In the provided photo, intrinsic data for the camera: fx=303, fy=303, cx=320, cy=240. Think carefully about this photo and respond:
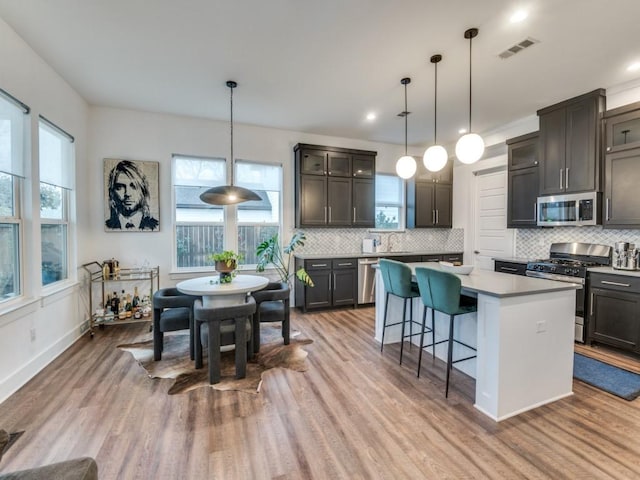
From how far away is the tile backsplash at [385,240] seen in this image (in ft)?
17.6

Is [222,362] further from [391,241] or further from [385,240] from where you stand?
[391,241]

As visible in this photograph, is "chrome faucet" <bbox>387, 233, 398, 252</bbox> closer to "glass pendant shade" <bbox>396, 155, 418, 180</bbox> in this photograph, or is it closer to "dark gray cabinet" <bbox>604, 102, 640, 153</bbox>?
"glass pendant shade" <bbox>396, 155, 418, 180</bbox>

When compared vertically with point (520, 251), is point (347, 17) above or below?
above

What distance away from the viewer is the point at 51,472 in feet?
3.49

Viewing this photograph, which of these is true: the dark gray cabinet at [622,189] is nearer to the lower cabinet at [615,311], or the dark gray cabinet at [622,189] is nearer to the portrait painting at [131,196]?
the lower cabinet at [615,311]

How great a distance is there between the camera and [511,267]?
4.46m

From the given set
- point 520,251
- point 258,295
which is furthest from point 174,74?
point 520,251

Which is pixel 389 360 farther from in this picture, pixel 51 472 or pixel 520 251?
pixel 520 251

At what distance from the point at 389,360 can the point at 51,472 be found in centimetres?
267

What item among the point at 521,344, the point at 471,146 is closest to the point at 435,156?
the point at 471,146

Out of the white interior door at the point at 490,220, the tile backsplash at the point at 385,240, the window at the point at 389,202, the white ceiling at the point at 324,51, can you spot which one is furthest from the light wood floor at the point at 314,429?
the window at the point at 389,202

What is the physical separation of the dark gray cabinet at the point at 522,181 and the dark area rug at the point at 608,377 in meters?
2.02

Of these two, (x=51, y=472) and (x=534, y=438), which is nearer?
(x=51, y=472)

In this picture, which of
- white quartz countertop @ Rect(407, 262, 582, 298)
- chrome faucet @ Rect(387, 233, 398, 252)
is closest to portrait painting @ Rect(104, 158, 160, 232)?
chrome faucet @ Rect(387, 233, 398, 252)
